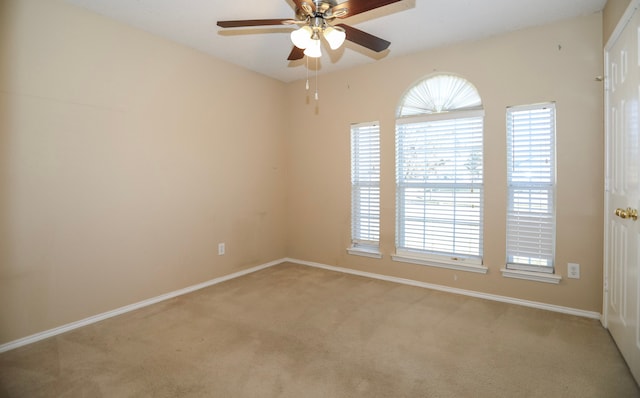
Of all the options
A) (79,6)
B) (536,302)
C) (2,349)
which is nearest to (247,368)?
(2,349)

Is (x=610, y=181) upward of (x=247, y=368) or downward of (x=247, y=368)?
upward

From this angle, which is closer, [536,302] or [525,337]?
[525,337]

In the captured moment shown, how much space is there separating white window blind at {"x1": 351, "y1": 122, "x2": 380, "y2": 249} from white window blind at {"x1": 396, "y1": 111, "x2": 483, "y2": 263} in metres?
0.27

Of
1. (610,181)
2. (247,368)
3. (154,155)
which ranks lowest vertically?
(247,368)

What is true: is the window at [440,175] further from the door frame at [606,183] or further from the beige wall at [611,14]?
the beige wall at [611,14]

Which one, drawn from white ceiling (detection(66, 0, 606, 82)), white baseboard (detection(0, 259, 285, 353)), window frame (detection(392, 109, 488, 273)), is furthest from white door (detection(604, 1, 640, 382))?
white baseboard (detection(0, 259, 285, 353))

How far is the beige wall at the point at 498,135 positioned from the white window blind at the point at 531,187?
7 centimetres

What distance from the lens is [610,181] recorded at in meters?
2.49

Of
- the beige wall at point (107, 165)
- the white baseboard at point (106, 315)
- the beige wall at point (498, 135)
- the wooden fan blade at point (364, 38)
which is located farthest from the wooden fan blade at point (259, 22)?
→ the white baseboard at point (106, 315)

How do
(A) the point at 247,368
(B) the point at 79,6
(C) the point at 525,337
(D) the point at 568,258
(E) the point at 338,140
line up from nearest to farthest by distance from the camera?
(A) the point at 247,368, (C) the point at 525,337, (B) the point at 79,6, (D) the point at 568,258, (E) the point at 338,140

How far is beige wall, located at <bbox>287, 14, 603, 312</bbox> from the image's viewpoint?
2750 mm

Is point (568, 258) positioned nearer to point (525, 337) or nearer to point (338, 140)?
point (525, 337)

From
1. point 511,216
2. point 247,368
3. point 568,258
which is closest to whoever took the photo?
point 247,368

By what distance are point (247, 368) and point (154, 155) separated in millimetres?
2134
